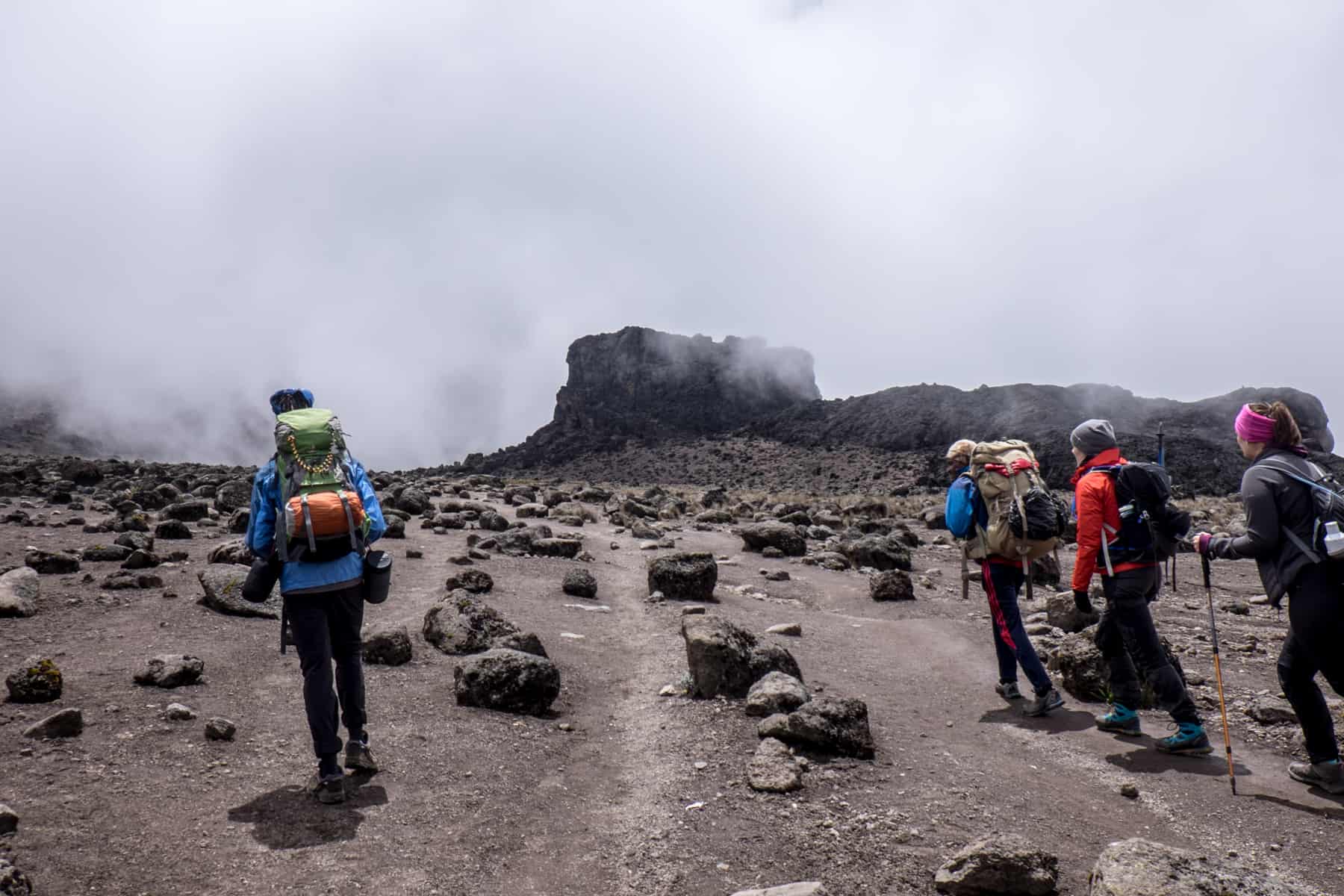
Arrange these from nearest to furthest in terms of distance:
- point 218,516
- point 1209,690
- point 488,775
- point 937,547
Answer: point 488,775 → point 1209,690 → point 218,516 → point 937,547

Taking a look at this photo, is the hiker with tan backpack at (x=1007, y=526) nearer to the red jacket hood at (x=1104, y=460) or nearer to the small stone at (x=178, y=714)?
the red jacket hood at (x=1104, y=460)

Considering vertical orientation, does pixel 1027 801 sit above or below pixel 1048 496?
below

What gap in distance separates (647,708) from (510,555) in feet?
27.2

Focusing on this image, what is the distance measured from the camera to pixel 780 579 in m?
14.1

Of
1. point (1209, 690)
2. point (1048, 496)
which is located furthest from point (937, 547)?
point (1048, 496)

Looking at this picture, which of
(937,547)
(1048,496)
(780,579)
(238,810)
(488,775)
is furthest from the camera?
(937,547)

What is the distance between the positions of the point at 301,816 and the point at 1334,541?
19.1 feet

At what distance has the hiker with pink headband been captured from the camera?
14.6 ft

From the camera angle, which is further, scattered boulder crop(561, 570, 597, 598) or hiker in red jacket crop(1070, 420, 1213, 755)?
scattered boulder crop(561, 570, 597, 598)

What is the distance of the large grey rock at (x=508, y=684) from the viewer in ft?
20.5

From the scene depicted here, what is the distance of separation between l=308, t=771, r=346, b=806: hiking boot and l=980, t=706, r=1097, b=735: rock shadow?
188 inches

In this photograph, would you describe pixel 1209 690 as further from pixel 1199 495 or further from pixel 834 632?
pixel 1199 495

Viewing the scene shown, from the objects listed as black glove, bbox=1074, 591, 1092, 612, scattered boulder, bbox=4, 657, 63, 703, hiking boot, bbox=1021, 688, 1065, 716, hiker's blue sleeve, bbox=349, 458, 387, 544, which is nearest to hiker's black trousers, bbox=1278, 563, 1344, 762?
black glove, bbox=1074, 591, 1092, 612

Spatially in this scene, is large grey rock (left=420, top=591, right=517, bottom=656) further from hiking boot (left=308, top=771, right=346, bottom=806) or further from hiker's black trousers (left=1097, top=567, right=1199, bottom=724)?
hiker's black trousers (left=1097, top=567, right=1199, bottom=724)
